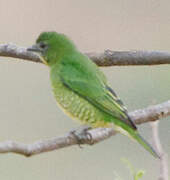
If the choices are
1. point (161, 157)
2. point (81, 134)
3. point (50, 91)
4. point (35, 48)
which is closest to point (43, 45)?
point (35, 48)

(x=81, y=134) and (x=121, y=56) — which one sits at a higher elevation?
(x=121, y=56)

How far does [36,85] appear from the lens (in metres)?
4.70

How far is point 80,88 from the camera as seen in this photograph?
117 inches

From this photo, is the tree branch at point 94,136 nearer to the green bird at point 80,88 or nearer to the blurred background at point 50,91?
the green bird at point 80,88

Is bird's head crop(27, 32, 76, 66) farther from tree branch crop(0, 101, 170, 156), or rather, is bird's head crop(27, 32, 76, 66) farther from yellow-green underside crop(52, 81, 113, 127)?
tree branch crop(0, 101, 170, 156)

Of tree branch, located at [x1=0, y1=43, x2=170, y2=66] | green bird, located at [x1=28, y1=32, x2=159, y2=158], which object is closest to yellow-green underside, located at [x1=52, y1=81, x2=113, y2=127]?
green bird, located at [x1=28, y1=32, x2=159, y2=158]

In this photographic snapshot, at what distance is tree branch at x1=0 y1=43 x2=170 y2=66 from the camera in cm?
284

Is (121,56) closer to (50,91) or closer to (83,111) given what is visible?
(83,111)

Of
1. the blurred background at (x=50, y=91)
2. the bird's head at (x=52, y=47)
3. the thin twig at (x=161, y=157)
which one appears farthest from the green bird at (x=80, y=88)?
the blurred background at (x=50, y=91)

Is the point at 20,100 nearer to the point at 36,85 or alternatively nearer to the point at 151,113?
the point at 36,85

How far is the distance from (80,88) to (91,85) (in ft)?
0.12

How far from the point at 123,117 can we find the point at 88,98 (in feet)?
0.63

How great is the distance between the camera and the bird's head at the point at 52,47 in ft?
9.95

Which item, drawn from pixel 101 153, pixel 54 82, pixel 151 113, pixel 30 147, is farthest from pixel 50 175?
pixel 30 147
